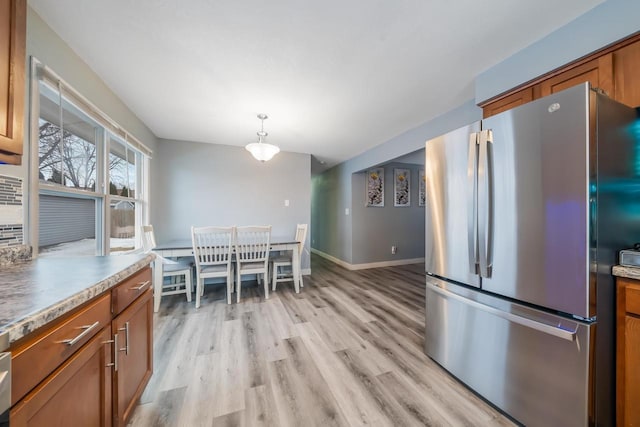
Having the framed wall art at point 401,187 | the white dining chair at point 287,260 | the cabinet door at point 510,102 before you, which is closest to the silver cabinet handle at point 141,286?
the white dining chair at point 287,260

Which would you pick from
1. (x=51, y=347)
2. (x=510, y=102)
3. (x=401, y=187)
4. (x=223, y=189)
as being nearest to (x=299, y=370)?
(x=51, y=347)

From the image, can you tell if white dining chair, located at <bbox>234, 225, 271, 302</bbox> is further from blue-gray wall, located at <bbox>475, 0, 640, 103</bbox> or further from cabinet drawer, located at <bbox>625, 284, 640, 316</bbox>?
cabinet drawer, located at <bbox>625, 284, 640, 316</bbox>

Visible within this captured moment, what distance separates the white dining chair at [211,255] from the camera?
278cm

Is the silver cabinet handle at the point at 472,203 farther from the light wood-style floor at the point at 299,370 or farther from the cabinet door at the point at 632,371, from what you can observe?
the light wood-style floor at the point at 299,370

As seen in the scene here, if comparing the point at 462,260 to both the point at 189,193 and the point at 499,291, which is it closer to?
the point at 499,291

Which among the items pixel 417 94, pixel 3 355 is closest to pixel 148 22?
pixel 3 355

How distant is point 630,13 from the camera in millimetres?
1195

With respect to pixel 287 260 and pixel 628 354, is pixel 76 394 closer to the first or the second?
pixel 628 354

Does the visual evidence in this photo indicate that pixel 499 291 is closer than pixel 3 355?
No

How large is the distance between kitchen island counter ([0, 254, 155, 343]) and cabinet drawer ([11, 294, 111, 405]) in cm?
5

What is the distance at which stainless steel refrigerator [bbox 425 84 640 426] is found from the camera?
3.45ft

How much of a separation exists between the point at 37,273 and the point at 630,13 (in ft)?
10.0

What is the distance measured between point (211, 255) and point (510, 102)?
3.26 meters

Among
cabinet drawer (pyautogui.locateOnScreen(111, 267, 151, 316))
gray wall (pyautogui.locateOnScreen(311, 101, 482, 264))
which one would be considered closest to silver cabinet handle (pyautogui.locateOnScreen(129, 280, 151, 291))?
cabinet drawer (pyautogui.locateOnScreen(111, 267, 151, 316))
